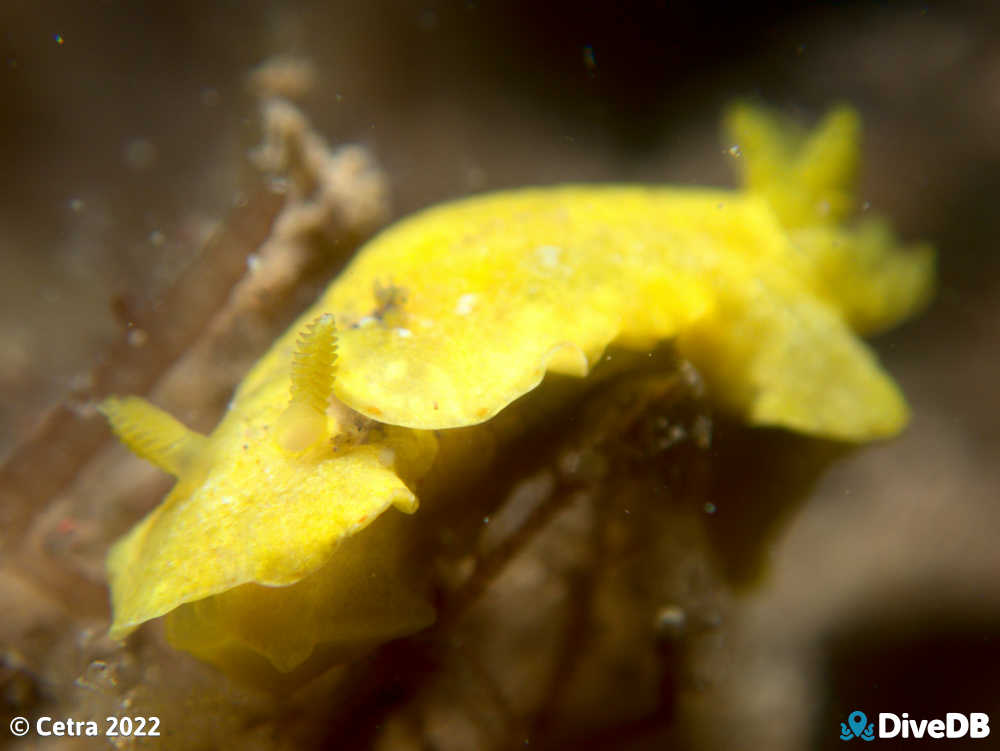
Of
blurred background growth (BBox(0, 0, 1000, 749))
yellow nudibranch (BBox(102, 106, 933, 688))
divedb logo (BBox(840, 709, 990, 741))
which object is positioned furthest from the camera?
blurred background growth (BBox(0, 0, 1000, 749))

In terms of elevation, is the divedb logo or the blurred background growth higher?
the blurred background growth

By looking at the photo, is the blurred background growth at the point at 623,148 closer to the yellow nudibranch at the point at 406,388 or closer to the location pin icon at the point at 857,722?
the location pin icon at the point at 857,722

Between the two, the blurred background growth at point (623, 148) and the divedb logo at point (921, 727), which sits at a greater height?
the blurred background growth at point (623, 148)

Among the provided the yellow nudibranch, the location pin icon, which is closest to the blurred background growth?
the location pin icon

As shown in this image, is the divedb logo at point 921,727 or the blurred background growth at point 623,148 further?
the blurred background growth at point 623,148

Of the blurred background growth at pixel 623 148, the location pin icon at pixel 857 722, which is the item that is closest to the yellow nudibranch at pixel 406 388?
the blurred background growth at pixel 623 148

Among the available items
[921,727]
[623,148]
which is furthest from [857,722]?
[623,148]

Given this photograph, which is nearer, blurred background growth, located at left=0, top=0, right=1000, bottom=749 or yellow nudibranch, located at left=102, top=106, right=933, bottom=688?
yellow nudibranch, located at left=102, top=106, right=933, bottom=688

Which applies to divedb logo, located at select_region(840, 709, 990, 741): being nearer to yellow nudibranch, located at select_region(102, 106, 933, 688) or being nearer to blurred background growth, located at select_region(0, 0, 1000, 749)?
blurred background growth, located at select_region(0, 0, 1000, 749)

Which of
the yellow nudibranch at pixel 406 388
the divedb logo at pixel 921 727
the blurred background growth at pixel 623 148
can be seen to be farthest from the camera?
the blurred background growth at pixel 623 148

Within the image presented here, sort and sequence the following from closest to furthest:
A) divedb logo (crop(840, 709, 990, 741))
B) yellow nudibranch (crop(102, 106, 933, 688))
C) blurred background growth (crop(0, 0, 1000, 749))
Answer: yellow nudibranch (crop(102, 106, 933, 688)) < divedb logo (crop(840, 709, 990, 741)) < blurred background growth (crop(0, 0, 1000, 749))
